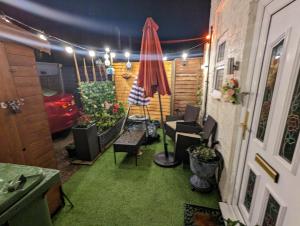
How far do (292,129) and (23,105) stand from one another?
2177 mm

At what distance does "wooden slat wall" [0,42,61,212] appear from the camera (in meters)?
1.28

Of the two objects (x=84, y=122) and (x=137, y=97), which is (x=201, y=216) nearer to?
(x=84, y=122)

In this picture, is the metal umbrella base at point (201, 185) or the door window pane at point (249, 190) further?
the metal umbrella base at point (201, 185)

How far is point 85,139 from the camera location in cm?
273

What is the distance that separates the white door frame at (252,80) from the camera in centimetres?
121

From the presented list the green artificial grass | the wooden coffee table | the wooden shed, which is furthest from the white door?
the wooden shed

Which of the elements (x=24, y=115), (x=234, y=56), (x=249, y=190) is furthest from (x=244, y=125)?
(x=24, y=115)

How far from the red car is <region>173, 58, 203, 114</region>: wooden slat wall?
120 inches

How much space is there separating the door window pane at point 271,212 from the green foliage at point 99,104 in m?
3.04

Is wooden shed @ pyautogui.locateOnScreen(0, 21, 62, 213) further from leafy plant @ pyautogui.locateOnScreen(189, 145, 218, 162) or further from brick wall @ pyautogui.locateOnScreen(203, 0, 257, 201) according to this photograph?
Result: brick wall @ pyautogui.locateOnScreen(203, 0, 257, 201)

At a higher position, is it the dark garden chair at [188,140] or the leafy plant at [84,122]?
the leafy plant at [84,122]

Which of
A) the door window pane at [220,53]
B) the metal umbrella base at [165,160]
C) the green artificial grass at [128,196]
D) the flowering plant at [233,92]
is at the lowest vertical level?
the green artificial grass at [128,196]

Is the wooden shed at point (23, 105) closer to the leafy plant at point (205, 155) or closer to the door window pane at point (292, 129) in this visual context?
the leafy plant at point (205, 155)

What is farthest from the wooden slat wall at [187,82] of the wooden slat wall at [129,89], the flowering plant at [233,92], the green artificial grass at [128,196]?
the flowering plant at [233,92]
